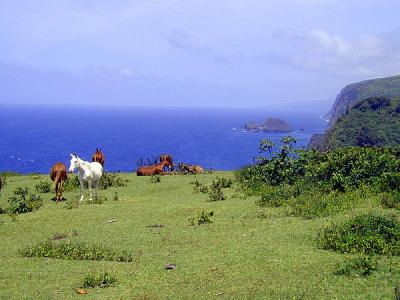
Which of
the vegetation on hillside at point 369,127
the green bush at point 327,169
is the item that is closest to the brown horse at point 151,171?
the green bush at point 327,169

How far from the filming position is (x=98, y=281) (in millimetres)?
11016

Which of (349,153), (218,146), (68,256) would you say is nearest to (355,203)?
(349,153)

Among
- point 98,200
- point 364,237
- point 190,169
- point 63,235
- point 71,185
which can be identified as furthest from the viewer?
point 190,169

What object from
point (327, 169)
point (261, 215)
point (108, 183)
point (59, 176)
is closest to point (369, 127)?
point (108, 183)

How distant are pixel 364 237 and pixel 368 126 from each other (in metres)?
120

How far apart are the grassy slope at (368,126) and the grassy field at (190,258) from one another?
3804 inches

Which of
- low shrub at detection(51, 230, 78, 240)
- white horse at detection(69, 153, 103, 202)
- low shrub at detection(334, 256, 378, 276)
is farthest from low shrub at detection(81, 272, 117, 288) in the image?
white horse at detection(69, 153, 103, 202)

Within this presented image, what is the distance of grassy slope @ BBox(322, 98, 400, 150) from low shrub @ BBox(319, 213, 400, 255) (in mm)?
100030

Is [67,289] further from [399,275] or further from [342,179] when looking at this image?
[342,179]

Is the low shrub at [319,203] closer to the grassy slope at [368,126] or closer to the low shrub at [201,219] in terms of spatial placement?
the low shrub at [201,219]

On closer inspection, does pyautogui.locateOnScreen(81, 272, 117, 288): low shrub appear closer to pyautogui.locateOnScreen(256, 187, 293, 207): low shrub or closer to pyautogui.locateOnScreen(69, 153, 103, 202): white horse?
pyautogui.locateOnScreen(256, 187, 293, 207): low shrub

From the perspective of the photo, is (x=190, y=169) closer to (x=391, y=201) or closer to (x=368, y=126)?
(x=391, y=201)

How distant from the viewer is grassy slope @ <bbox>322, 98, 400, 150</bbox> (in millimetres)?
116688

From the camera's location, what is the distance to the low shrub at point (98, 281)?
1093 centimetres
